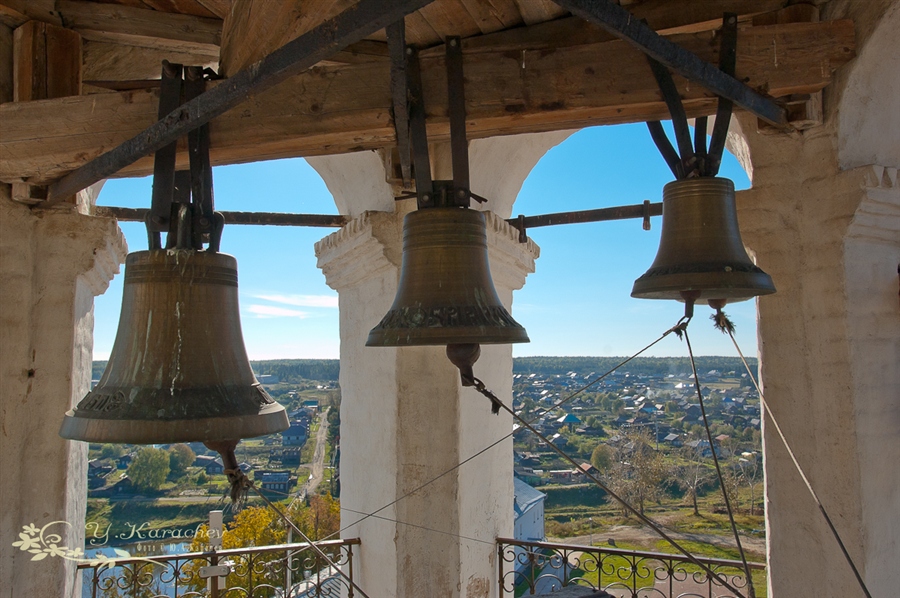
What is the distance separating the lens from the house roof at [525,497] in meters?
6.20

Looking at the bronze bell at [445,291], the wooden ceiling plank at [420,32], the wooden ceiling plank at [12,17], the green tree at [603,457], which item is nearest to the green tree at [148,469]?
the green tree at [603,457]

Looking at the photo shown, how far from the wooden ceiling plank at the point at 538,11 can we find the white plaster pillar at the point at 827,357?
3.09 ft

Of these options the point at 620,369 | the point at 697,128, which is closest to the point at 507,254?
the point at 697,128

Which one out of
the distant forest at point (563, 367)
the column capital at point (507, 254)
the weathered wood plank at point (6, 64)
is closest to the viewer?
the weathered wood plank at point (6, 64)

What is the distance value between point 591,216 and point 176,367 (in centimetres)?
210

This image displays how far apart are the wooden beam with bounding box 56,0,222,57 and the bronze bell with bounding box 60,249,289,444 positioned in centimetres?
145

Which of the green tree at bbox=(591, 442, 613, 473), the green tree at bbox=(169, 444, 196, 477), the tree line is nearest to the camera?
the green tree at bbox=(169, 444, 196, 477)

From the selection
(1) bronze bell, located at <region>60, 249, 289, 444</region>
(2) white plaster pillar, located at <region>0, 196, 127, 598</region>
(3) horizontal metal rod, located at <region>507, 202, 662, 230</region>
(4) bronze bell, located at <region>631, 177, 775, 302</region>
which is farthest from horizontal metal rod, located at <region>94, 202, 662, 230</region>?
(1) bronze bell, located at <region>60, 249, 289, 444</region>

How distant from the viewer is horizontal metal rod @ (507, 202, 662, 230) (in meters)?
2.83

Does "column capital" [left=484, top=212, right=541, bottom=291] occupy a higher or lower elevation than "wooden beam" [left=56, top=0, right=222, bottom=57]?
lower

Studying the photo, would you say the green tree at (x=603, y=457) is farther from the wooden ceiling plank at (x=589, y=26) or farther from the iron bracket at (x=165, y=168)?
the iron bracket at (x=165, y=168)

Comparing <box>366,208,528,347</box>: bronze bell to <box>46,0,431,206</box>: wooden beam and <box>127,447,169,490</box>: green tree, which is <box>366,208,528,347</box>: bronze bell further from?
<box>127,447,169,490</box>: green tree

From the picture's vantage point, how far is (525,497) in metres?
6.54

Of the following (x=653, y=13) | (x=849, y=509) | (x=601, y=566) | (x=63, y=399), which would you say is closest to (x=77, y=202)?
(x=63, y=399)
